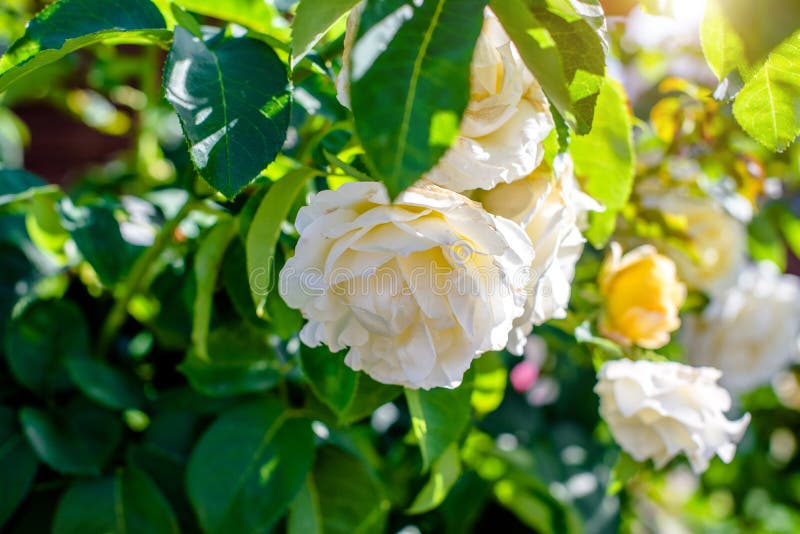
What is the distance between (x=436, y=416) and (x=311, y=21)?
0.90 ft

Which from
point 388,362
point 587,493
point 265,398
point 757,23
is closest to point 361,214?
point 388,362

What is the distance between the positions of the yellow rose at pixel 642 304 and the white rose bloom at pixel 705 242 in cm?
19

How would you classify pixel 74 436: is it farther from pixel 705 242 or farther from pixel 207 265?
pixel 705 242

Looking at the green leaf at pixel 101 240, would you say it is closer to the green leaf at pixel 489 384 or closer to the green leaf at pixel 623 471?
the green leaf at pixel 489 384

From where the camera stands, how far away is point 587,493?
3.11 ft

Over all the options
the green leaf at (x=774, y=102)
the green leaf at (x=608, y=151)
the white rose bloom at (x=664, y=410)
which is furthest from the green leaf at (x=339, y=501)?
the green leaf at (x=774, y=102)

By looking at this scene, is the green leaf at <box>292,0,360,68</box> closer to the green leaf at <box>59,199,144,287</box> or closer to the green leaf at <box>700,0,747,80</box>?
the green leaf at <box>700,0,747,80</box>

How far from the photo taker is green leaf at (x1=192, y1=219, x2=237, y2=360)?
20.6 inches

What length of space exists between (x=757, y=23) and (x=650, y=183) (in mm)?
507

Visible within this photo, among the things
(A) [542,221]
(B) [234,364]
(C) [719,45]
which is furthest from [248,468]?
(C) [719,45]

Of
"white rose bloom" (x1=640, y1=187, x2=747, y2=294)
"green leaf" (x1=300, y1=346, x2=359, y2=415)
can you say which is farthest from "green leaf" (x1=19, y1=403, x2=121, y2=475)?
"white rose bloom" (x1=640, y1=187, x2=747, y2=294)

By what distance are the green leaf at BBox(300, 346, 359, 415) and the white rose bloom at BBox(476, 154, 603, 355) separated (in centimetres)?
11

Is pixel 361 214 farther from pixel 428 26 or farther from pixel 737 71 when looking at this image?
pixel 737 71

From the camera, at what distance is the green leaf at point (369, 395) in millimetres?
493
